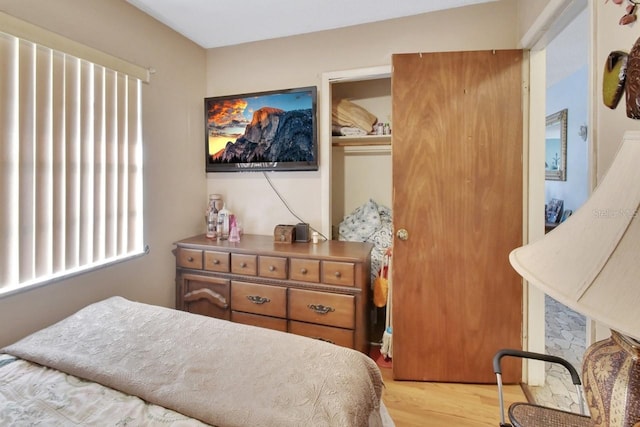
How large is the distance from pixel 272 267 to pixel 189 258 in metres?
0.70

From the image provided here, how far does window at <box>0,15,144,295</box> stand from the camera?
4.85 ft

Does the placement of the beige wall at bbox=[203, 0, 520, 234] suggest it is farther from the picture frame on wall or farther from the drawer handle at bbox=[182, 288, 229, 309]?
the picture frame on wall

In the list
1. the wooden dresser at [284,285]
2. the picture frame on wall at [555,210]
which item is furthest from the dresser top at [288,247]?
the picture frame on wall at [555,210]

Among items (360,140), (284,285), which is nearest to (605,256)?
(284,285)

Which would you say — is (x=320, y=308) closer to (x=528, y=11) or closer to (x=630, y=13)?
(x=630, y=13)

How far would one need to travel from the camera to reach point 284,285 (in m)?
2.12

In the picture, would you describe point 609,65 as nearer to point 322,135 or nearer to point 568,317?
point 322,135

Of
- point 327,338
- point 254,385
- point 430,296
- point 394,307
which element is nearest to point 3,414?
point 254,385

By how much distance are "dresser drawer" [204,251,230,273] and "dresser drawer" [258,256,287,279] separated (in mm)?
275

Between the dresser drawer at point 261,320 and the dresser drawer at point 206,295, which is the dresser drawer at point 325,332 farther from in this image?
the dresser drawer at point 206,295

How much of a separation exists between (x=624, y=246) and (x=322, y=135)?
6.84 feet

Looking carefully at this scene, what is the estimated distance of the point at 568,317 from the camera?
9.81 ft

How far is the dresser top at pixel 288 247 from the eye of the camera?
207 cm

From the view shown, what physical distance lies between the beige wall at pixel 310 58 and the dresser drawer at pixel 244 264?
0.53m
